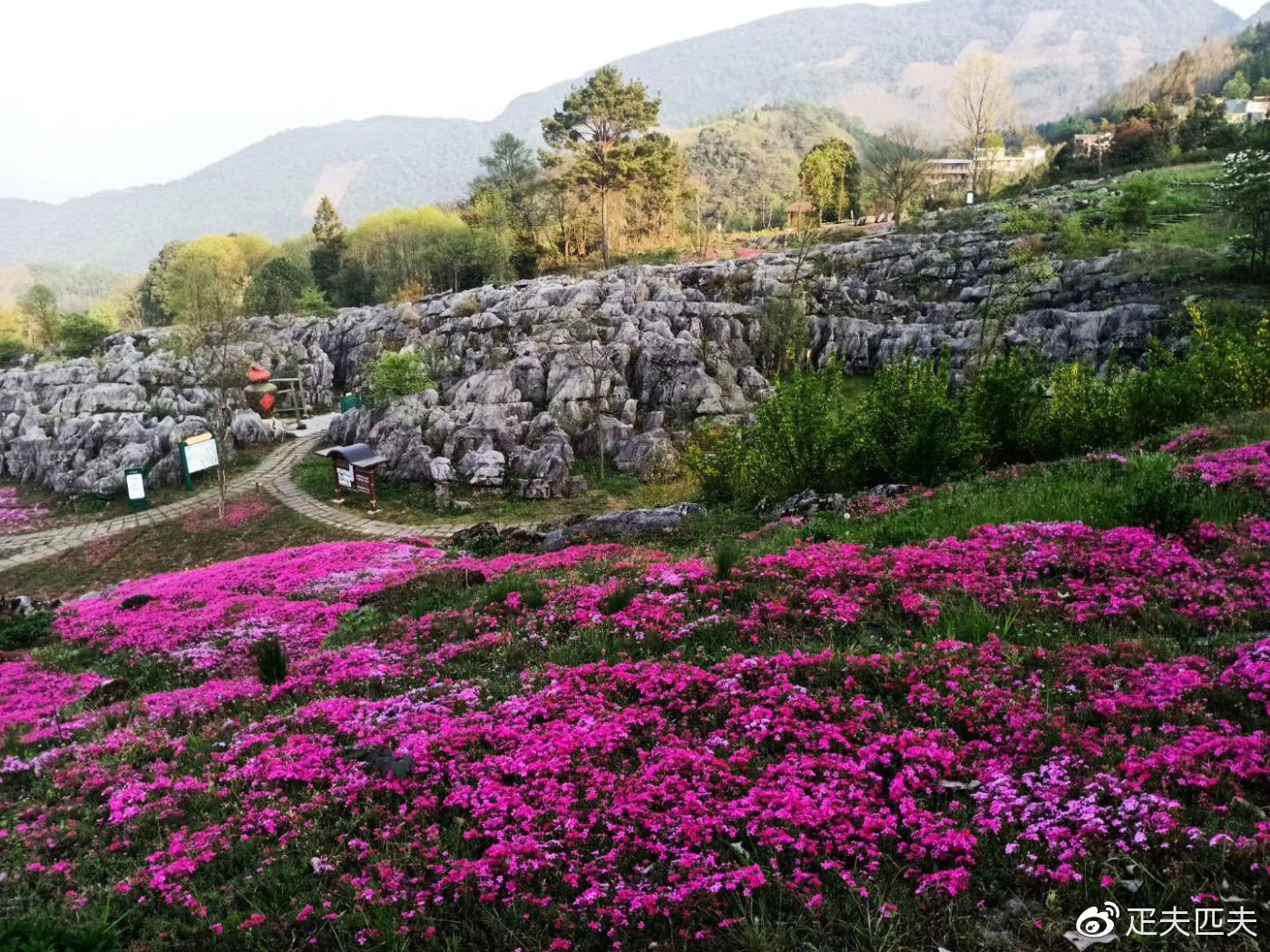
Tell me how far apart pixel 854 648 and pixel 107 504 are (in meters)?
34.5

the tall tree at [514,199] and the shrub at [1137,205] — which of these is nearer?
the shrub at [1137,205]

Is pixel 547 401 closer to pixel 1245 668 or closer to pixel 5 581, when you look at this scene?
pixel 5 581

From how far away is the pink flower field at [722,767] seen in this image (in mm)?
4801

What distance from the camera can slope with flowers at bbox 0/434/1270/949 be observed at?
480 centimetres

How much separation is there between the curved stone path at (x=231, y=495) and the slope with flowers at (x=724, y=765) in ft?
49.2

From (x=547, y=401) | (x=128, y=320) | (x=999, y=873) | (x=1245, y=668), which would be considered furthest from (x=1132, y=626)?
(x=128, y=320)

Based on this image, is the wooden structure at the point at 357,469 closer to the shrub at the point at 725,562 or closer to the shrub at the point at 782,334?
the shrub at the point at 725,562

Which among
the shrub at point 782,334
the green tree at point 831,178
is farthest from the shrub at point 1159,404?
the green tree at point 831,178

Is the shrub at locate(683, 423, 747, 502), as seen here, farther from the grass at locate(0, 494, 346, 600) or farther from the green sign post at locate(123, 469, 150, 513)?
the green sign post at locate(123, 469, 150, 513)

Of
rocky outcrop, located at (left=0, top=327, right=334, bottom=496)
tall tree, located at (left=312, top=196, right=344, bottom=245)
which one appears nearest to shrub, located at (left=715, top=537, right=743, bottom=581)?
rocky outcrop, located at (left=0, top=327, right=334, bottom=496)

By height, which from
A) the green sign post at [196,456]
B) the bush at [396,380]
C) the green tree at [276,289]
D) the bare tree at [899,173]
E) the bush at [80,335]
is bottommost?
the green sign post at [196,456]

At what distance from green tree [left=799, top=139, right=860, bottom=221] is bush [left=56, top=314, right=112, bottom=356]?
68.6m

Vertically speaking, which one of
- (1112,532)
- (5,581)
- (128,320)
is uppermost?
(128,320)

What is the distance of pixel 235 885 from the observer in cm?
578
